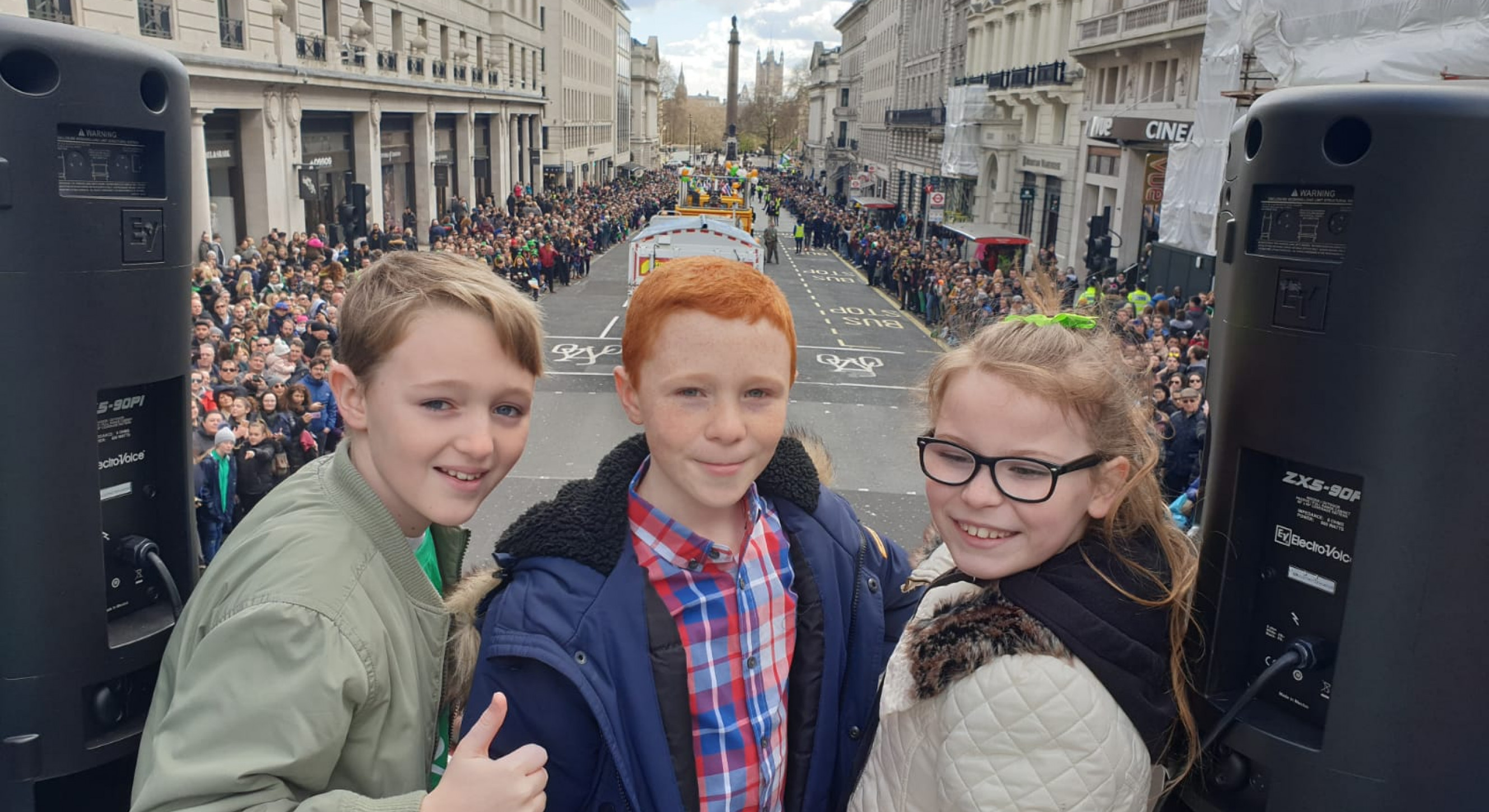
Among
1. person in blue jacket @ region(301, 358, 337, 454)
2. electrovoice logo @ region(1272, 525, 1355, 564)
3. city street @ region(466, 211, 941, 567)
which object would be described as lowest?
city street @ region(466, 211, 941, 567)

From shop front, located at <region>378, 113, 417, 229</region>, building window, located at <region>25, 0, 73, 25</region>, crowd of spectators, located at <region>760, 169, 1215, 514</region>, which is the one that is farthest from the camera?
shop front, located at <region>378, 113, 417, 229</region>

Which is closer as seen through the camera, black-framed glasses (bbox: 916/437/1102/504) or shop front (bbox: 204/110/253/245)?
black-framed glasses (bbox: 916/437/1102/504)

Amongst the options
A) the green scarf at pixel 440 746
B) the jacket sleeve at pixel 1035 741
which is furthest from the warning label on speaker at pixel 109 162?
the jacket sleeve at pixel 1035 741

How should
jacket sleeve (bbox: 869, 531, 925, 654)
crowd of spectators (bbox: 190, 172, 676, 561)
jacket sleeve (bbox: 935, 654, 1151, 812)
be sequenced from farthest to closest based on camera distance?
crowd of spectators (bbox: 190, 172, 676, 561) → jacket sleeve (bbox: 869, 531, 925, 654) → jacket sleeve (bbox: 935, 654, 1151, 812)

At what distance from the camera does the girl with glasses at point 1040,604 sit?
2025 millimetres

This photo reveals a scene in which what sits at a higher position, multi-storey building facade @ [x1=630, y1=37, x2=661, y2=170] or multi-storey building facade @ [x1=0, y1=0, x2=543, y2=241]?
multi-storey building facade @ [x1=630, y1=37, x2=661, y2=170]

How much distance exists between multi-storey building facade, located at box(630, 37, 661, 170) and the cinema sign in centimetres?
8858

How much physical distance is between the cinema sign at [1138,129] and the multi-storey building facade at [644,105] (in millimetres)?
88583

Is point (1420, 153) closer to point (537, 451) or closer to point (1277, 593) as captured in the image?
point (1277, 593)

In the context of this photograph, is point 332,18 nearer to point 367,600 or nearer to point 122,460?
point 122,460

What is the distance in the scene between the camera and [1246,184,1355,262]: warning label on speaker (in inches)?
82.4

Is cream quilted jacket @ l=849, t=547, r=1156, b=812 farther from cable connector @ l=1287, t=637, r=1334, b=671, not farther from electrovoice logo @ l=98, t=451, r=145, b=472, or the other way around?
electrovoice logo @ l=98, t=451, r=145, b=472

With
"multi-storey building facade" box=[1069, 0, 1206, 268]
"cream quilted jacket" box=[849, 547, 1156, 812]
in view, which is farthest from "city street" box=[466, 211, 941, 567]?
"multi-storey building facade" box=[1069, 0, 1206, 268]

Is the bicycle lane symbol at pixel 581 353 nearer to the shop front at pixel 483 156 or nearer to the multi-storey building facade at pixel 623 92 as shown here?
the shop front at pixel 483 156
